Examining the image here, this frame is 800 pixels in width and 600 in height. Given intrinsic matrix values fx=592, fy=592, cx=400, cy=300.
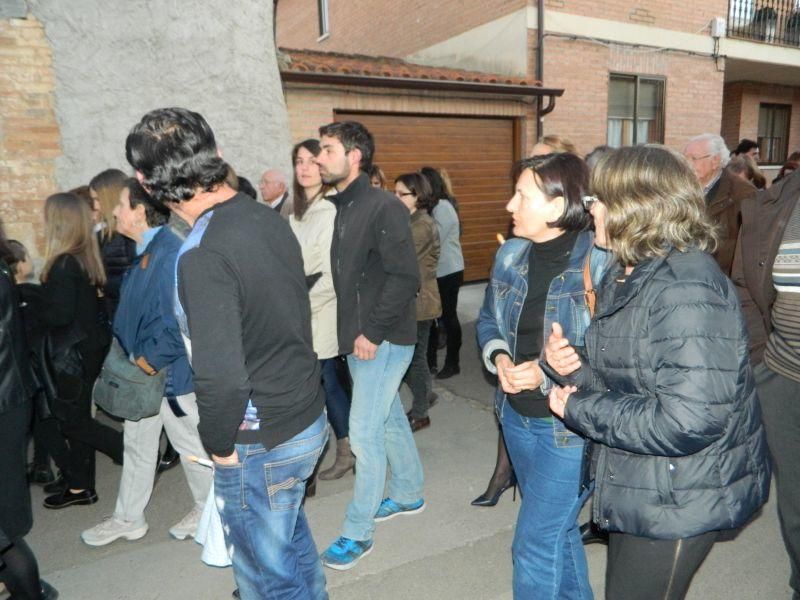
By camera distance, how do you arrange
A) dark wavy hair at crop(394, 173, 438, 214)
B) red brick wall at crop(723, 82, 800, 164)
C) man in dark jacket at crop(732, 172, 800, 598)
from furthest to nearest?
red brick wall at crop(723, 82, 800, 164) → dark wavy hair at crop(394, 173, 438, 214) → man in dark jacket at crop(732, 172, 800, 598)

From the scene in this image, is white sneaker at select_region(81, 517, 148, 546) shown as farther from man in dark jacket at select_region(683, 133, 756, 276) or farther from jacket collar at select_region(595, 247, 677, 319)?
man in dark jacket at select_region(683, 133, 756, 276)

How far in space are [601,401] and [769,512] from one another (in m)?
2.68

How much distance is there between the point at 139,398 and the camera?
3.10 m

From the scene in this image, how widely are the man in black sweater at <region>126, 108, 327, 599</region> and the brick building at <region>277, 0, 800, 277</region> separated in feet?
23.0

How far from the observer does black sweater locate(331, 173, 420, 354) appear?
3.01 metres

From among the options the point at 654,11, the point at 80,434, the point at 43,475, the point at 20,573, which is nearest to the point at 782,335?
the point at 20,573

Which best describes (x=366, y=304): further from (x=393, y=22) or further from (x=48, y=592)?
(x=393, y=22)

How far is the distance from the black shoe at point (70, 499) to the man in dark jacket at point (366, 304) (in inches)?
72.8

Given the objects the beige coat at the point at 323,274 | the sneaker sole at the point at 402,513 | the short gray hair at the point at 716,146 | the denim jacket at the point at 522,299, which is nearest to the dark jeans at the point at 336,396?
the beige coat at the point at 323,274

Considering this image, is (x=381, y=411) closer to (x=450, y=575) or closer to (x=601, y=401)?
(x=450, y=575)

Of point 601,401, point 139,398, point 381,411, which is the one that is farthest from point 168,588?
point 601,401

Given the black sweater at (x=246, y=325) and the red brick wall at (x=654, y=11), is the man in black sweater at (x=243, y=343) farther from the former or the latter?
the red brick wall at (x=654, y=11)

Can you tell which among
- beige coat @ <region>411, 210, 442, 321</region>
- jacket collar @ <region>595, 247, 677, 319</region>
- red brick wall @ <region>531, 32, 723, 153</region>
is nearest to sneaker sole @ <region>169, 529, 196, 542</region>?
beige coat @ <region>411, 210, 442, 321</region>

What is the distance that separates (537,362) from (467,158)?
8.83 meters
